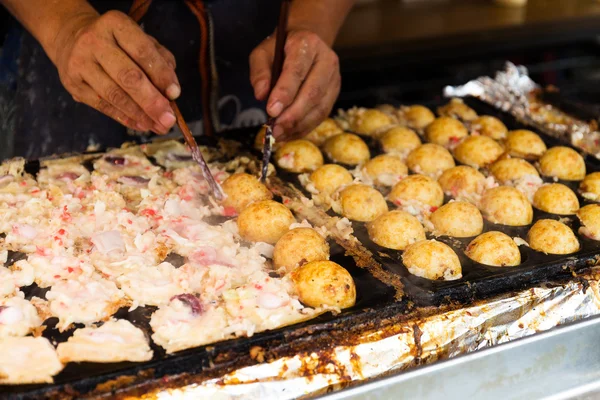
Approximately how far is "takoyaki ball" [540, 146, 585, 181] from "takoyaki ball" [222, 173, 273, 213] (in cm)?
129

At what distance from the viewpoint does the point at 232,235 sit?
2395mm

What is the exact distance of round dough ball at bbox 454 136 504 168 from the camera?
122 inches

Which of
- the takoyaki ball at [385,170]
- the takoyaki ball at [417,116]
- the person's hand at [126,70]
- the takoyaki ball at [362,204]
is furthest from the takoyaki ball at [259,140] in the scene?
the takoyaki ball at [417,116]

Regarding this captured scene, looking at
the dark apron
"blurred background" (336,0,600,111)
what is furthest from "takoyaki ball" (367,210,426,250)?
"blurred background" (336,0,600,111)

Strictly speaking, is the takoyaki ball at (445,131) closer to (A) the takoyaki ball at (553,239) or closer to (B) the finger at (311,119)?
(B) the finger at (311,119)

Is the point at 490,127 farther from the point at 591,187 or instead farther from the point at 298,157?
the point at 298,157

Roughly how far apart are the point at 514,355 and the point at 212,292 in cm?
94

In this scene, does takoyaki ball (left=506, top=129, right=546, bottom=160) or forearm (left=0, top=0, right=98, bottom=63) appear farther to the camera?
takoyaki ball (left=506, top=129, right=546, bottom=160)

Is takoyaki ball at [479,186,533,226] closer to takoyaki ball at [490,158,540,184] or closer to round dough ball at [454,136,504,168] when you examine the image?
takoyaki ball at [490,158,540,184]

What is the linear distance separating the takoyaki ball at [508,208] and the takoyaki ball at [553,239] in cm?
15

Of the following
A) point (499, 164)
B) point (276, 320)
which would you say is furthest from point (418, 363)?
point (499, 164)

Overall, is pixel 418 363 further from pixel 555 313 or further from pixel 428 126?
pixel 428 126

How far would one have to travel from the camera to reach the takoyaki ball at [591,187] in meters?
2.78

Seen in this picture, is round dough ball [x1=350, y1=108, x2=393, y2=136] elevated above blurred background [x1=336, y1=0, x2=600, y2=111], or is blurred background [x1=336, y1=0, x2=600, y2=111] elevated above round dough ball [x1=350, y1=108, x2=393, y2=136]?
blurred background [x1=336, y1=0, x2=600, y2=111]
